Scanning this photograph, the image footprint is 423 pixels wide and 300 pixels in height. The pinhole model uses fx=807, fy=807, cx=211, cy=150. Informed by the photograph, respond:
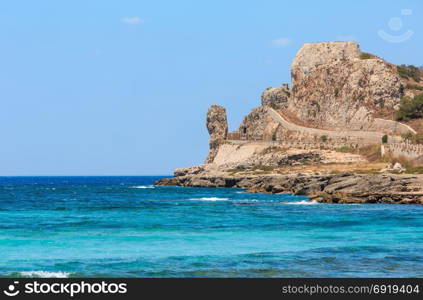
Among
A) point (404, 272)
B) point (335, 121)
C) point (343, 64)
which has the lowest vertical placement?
point (404, 272)

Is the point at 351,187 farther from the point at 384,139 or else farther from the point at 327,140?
the point at 327,140

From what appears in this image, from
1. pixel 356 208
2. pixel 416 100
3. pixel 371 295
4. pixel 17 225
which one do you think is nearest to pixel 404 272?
pixel 371 295

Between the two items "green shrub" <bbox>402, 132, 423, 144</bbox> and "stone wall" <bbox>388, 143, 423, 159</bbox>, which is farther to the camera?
"green shrub" <bbox>402, 132, 423, 144</bbox>

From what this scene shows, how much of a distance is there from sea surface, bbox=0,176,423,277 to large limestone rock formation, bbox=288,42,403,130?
111036mm

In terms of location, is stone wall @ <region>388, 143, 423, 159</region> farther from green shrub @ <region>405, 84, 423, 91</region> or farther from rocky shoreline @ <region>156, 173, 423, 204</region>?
green shrub @ <region>405, 84, 423, 91</region>

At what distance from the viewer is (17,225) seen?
60125mm

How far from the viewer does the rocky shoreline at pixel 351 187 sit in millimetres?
88062

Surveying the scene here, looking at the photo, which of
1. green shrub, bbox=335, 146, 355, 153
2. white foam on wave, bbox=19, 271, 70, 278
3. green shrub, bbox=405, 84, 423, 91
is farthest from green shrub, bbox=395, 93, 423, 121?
white foam on wave, bbox=19, 271, 70, 278

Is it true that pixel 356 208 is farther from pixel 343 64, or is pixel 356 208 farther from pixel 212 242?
pixel 343 64

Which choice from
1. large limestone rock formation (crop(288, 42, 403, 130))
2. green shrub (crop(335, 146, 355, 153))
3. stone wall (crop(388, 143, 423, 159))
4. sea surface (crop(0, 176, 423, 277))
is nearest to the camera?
sea surface (crop(0, 176, 423, 277))

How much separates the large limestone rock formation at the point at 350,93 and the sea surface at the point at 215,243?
111036 mm

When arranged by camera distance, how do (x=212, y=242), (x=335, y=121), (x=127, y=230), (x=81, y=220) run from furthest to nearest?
1. (x=335, y=121)
2. (x=81, y=220)
3. (x=127, y=230)
4. (x=212, y=242)

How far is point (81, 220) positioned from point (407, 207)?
32.5 m

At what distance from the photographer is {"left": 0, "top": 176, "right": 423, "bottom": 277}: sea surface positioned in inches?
1396
